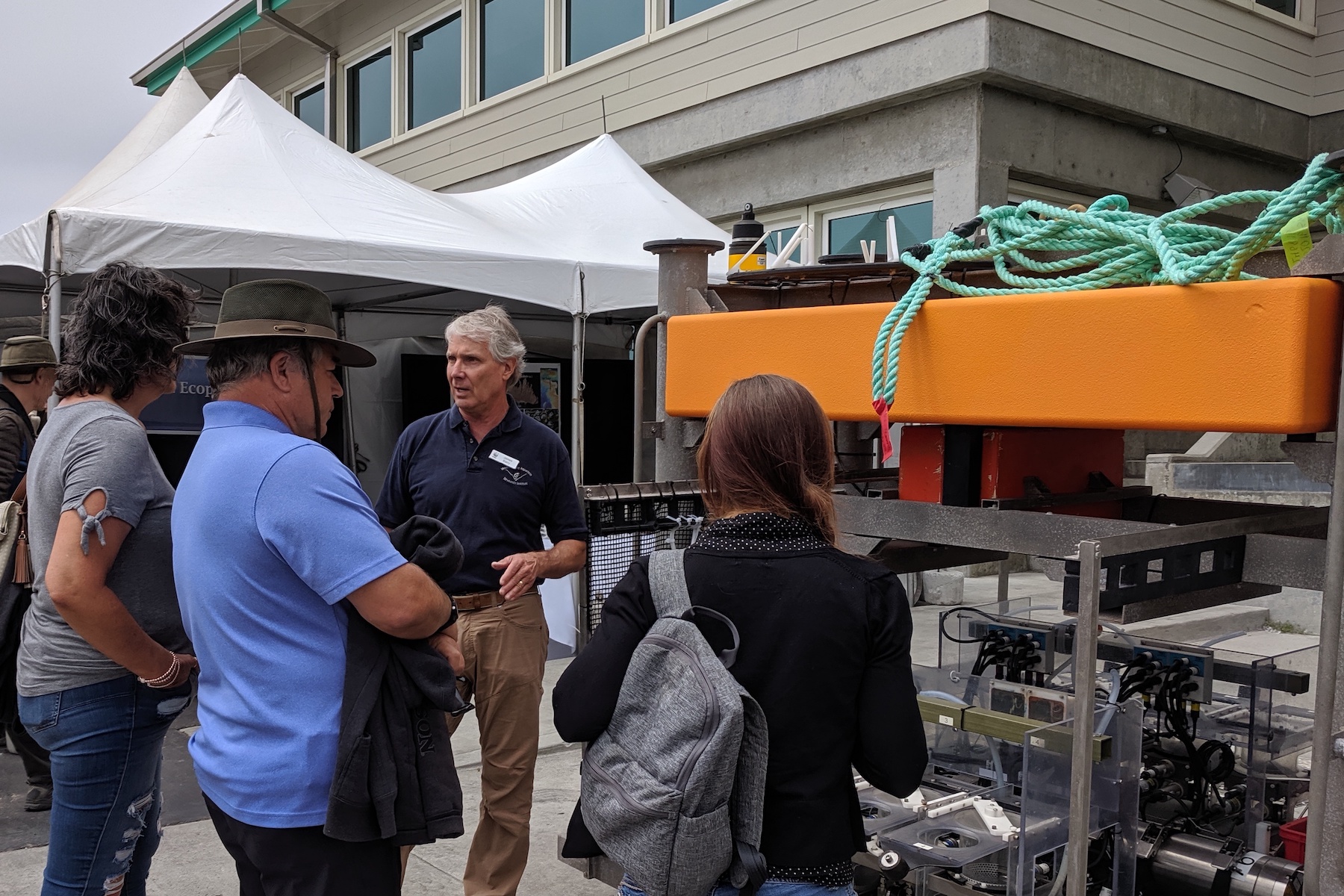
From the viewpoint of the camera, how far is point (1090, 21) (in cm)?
791

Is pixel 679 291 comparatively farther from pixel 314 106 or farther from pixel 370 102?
pixel 314 106

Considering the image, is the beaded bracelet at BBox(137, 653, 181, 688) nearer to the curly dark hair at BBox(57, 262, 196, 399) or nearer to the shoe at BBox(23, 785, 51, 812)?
the curly dark hair at BBox(57, 262, 196, 399)

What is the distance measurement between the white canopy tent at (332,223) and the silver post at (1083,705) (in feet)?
15.8

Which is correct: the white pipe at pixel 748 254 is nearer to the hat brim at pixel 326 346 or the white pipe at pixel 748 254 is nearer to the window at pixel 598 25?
the hat brim at pixel 326 346

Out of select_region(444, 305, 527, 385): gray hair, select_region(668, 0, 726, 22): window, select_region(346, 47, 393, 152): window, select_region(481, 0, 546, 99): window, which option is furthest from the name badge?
select_region(346, 47, 393, 152): window

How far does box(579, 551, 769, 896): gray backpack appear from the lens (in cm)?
155

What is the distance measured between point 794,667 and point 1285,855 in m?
1.53

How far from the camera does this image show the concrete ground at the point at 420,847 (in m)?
3.48

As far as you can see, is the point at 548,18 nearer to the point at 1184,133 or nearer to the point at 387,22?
the point at 387,22

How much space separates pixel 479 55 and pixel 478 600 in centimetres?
1048

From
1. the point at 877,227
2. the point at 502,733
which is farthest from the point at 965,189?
the point at 502,733

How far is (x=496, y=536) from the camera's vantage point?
3.12 metres

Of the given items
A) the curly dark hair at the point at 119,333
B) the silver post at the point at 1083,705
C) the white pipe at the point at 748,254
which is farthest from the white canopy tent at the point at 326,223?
the silver post at the point at 1083,705

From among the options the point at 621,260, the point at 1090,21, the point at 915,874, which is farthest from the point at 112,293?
the point at 1090,21
